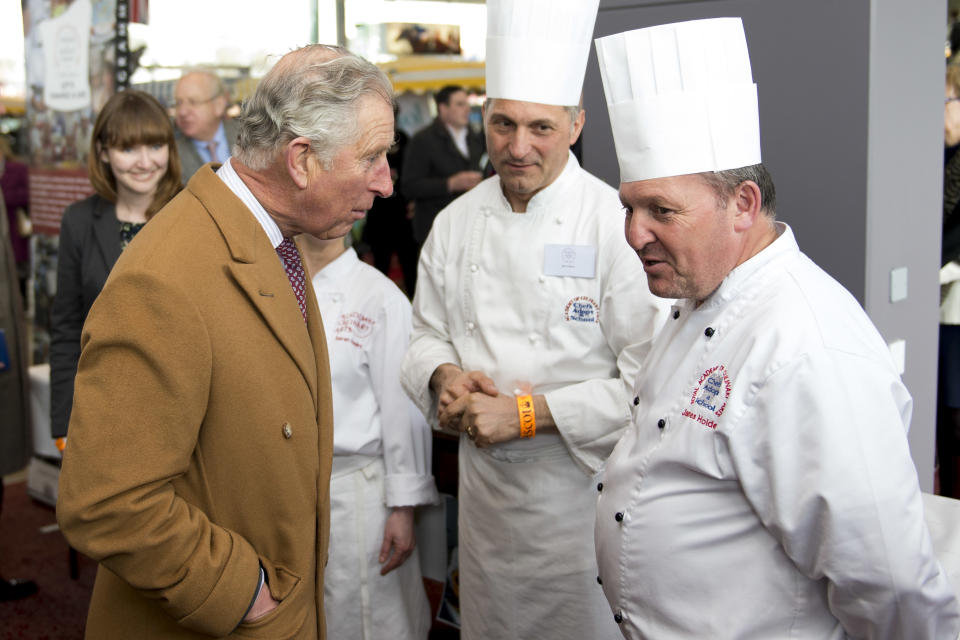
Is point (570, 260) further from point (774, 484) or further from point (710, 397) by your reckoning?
point (774, 484)

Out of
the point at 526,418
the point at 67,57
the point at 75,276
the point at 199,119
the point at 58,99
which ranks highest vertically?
the point at 67,57

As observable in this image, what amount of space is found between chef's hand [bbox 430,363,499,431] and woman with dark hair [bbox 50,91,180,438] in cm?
117

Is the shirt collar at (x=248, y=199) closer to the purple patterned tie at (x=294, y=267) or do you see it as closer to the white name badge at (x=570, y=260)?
the purple patterned tie at (x=294, y=267)

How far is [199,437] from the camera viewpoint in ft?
4.32

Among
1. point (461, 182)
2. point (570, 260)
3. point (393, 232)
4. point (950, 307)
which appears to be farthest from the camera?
point (393, 232)

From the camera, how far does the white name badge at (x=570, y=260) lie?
1.99 meters

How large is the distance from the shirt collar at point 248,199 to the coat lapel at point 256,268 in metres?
0.03

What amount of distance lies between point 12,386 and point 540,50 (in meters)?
2.44

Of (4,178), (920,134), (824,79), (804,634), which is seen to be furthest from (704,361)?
(4,178)

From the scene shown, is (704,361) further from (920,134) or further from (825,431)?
(920,134)

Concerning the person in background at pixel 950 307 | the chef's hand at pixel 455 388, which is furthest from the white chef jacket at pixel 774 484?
the person in background at pixel 950 307

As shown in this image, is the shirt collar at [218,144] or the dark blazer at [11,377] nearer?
the dark blazer at [11,377]

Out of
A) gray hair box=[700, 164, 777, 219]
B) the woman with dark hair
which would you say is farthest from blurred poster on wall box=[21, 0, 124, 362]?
gray hair box=[700, 164, 777, 219]

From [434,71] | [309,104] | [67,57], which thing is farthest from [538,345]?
[434,71]
